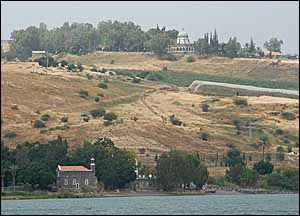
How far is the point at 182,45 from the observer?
195000 millimetres

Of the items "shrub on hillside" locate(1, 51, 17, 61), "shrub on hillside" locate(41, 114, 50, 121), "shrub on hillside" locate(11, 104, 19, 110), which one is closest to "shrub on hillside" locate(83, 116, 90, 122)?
"shrub on hillside" locate(41, 114, 50, 121)

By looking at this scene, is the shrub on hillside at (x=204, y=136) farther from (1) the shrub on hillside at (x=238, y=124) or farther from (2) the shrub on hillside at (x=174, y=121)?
(2) the shrub on hillside at (x=174, y=121)

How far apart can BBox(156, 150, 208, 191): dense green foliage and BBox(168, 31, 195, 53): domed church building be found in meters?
102

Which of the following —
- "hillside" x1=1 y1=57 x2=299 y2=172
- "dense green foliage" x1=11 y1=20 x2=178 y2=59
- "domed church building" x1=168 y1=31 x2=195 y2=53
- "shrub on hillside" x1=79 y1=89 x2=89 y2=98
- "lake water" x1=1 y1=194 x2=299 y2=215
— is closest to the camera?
"lake water" x1=1 y1=194 x2=299 y2=215

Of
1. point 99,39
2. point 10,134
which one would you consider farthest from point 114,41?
point 10,134

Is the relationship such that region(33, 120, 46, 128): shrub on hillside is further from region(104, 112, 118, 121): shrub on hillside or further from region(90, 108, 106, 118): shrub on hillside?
region(90, 108, 106, 118): shrub on hillside

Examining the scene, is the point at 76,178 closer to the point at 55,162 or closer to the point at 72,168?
the point at 72,168

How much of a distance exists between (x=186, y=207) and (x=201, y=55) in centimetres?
12250

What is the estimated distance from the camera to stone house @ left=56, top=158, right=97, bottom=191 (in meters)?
86.0

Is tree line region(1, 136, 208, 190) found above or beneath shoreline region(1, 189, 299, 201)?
above

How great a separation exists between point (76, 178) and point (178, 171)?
8729 millimetres

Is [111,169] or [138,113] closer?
[111,169]

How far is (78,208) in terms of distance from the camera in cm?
6525

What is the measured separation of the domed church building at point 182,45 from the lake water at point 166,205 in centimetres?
10970
